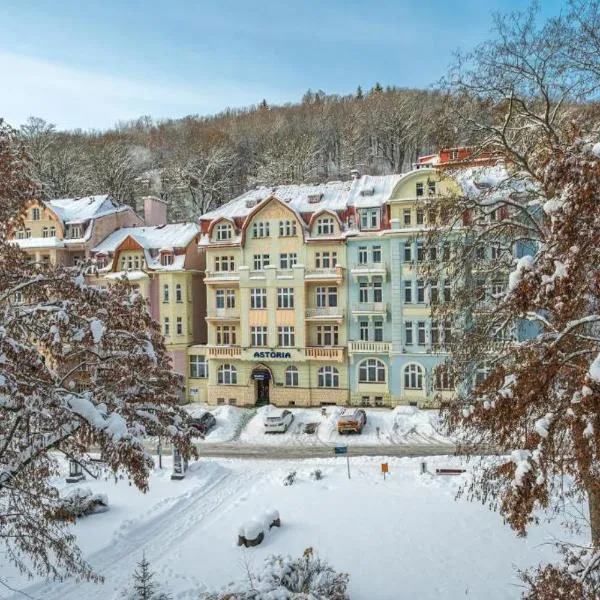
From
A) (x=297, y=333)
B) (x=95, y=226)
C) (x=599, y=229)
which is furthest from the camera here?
(x=95, y=226)

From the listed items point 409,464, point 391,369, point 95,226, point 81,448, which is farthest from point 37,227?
point 81,448

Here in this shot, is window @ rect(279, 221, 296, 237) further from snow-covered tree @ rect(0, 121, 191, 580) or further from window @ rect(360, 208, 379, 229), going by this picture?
snow-covered tree @ rect(0, 121, 191, 580)

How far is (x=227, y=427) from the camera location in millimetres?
30219

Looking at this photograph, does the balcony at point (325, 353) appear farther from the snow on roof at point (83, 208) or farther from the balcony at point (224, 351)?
the snow on roof at point (83, 208)

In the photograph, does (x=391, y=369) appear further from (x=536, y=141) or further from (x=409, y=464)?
(x=536, y=141)

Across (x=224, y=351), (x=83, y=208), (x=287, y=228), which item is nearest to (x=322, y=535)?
(x=224, y=351)

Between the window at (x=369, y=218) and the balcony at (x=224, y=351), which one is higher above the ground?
the window at (x=369, y=218)

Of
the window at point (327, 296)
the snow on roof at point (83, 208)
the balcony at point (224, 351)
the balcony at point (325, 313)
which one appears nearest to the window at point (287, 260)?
the window at point (327, 296)

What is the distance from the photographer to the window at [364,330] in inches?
1282

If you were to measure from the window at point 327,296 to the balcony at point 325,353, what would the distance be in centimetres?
285

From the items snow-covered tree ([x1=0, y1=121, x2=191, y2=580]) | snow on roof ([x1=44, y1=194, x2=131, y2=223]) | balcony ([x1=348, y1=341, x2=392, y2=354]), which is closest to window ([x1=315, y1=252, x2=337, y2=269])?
balcony ([x1=348, y1=341, x2=392, y2=354])

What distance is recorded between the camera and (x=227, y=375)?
3472cm

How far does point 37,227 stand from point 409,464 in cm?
3209

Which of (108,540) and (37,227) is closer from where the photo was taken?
(108,540)
